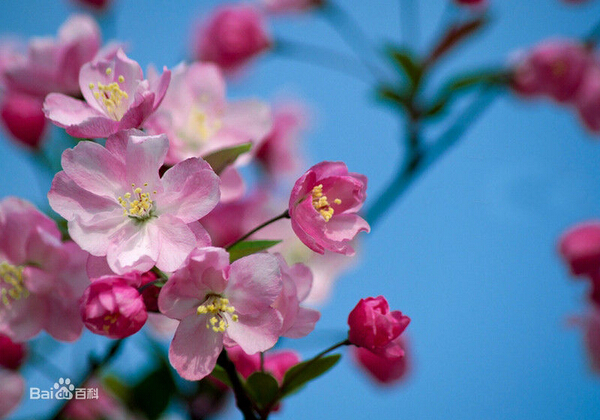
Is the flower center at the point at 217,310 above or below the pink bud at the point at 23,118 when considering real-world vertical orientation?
above

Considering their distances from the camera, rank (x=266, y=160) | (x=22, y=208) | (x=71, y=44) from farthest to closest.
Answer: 1. (x=266, y=160)
2. (x=71, y=44)
3. (x=22, y=208)

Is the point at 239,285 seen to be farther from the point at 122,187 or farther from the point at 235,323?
the point at 122,187

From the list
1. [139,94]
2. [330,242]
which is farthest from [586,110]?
[139,94]

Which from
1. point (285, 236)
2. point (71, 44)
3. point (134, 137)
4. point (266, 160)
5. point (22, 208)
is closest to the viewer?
point (134, 137)

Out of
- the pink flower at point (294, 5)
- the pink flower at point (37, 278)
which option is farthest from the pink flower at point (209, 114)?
the pink flower at point (294, 5)

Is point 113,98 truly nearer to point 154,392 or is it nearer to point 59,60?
point 59,60

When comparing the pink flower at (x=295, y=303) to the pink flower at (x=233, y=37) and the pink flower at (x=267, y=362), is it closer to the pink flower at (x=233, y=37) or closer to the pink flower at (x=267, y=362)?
the pink flower at (x=267, y=362)

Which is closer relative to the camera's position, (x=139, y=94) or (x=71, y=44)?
(x=139, y=94)
